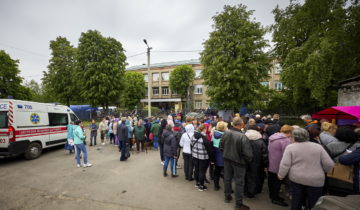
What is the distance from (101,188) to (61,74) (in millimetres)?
25955

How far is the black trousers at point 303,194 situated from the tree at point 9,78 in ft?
110

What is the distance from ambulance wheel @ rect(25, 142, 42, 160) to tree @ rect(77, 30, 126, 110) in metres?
12.9

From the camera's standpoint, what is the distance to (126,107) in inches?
1235

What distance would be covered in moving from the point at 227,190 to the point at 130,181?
3019 millimetres

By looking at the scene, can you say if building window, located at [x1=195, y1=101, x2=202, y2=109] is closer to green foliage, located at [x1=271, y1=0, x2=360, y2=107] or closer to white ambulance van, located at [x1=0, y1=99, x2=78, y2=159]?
green foliage, located at [x1=271, y1=0, x2=360, y2=107]

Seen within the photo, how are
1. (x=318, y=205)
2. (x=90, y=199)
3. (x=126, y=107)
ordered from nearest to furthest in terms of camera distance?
(x=318, y=205) → (x=90, y=199) → (x=126, y=107)

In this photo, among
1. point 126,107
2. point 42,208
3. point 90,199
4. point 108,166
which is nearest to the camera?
point 42,208

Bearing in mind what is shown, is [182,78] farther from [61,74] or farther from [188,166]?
[188,166]

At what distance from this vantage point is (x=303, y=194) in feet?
8.94

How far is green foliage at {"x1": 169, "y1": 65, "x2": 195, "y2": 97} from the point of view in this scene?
103 ft

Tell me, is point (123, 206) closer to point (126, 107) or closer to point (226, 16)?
point (226, 16)

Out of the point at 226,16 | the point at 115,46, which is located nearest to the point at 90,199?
the point at 226,16

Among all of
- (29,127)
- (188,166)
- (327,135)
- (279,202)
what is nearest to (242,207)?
(279,202)

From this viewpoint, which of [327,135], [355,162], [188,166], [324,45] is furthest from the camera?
[324,45]
